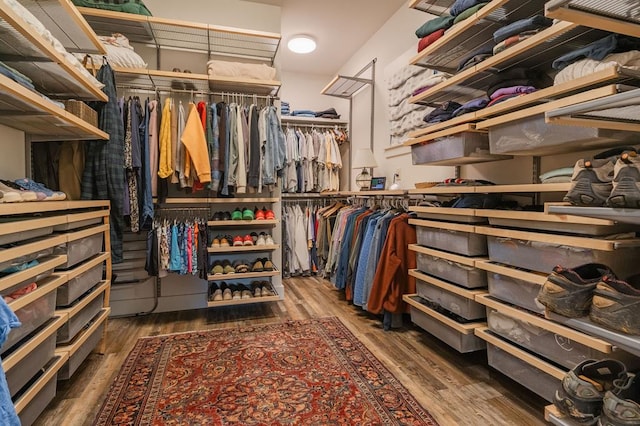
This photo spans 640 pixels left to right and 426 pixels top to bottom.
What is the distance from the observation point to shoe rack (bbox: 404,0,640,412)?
123 centimetres

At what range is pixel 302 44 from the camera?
406 centimetres

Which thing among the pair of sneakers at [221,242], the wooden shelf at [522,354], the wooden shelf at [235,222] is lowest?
the wooden shelf at [522,354]

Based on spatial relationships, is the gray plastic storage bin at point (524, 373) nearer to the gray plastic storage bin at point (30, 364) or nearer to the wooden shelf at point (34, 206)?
the gray plastic storage bin at point (30, 364)

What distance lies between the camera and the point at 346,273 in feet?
10.6

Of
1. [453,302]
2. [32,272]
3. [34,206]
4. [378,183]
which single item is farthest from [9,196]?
[378,183]

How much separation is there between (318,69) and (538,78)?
3.63 metres

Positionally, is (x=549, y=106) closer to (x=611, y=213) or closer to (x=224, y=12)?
(x=611, y=213)

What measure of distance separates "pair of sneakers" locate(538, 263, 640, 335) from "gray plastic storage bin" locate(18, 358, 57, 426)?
1.92 m

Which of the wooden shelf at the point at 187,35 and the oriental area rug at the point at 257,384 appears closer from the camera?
the oriental area rug at the point at 257,384

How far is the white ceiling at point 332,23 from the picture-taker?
331 cm

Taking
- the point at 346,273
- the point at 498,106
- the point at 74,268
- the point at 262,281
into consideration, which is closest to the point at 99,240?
the point at 74,268

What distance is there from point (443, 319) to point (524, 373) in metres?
0.50

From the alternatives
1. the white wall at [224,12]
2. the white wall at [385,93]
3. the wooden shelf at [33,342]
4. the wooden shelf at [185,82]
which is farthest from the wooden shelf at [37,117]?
the white wall at [385,93]

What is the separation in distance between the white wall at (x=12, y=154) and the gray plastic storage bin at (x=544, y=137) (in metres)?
2.60
